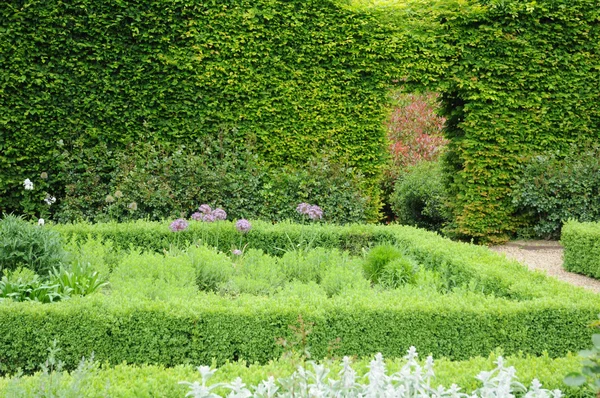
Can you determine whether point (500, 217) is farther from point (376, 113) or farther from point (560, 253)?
point (376, 113)

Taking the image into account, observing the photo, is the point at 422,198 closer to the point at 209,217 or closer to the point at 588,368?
the point at 209,217

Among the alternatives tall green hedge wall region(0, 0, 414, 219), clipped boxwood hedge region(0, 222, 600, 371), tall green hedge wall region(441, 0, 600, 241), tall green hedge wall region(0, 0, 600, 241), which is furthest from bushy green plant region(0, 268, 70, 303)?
tall green hedge wall region(441, 0, 600, 241)

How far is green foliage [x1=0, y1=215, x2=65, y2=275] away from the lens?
5.30 meters

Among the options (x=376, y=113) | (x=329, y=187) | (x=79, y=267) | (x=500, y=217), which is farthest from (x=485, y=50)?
(x=79, y=267)

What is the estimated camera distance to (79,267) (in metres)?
5.37

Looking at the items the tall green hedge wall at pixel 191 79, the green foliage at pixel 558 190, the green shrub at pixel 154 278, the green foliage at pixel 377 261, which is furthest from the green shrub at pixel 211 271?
the green foliage at pixel 558 190

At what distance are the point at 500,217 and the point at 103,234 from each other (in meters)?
6.44

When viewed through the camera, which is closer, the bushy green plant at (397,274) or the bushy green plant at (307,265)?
the bushy green plant at (397,274)

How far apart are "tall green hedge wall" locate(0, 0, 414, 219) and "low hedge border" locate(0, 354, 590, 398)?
6.71 m

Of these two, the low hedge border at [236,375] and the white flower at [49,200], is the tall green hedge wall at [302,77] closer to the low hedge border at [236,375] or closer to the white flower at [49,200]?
the white flower at [49,200]

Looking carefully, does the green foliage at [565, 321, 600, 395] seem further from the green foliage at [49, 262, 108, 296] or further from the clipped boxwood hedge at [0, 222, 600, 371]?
the green foliage at [49, 262, 108, 296]

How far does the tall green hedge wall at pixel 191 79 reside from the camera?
913 cm

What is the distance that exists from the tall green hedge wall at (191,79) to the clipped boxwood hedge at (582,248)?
314cm

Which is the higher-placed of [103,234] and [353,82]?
[353,82]
